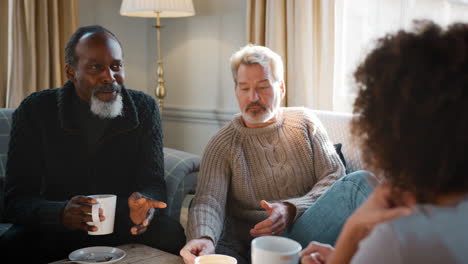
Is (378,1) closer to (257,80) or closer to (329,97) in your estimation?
(329,97)

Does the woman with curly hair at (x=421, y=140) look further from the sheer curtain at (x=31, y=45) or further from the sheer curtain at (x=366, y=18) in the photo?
the sheer curtain at (x=31, y=45)

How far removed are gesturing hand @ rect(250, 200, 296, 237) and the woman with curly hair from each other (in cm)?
93

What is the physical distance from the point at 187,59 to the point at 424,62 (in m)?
3.11

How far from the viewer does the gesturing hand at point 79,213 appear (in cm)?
138

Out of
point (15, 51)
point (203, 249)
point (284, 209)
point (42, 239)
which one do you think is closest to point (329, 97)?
point (284, 209)

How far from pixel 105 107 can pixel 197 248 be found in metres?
0.64

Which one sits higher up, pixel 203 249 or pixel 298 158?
pixel 298 158

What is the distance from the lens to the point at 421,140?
0.64 metres

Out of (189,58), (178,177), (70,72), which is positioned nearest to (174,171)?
(178,177)

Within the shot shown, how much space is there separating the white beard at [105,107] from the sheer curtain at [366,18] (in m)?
1.08

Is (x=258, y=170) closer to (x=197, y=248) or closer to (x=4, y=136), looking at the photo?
(x=197, y=248)

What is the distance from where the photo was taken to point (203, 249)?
157cm

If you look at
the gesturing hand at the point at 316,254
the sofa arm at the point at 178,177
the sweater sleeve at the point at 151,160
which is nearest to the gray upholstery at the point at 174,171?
the sofa arm at the point at 178,177

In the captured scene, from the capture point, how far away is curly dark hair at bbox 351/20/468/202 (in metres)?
0.63
